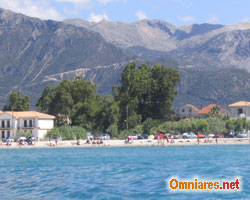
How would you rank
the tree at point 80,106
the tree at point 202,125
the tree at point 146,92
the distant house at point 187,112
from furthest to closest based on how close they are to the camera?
the distant house at point 187,112, the tree at point 146,92, the tree at point 202,125, the tree at point 80,106

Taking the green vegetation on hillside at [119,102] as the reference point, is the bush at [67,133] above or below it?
below

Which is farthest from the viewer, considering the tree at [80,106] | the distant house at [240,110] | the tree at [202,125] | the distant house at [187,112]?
the distant house at [187,112]

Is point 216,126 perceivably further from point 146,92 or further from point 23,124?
point 23,124

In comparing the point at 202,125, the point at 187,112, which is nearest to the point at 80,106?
the point at 202,125

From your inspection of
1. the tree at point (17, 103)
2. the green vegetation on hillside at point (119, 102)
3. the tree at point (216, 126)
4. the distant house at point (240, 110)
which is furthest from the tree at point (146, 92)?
the distant house at point (240, 110)

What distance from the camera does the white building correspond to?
88606 mm

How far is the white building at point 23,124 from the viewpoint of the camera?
88.6 m

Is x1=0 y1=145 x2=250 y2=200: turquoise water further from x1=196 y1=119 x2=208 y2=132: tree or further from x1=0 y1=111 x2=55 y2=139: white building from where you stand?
x1=196 y1=119 x2=208 y2=132: tree

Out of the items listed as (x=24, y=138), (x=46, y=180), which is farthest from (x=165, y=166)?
(x=24, y=138)

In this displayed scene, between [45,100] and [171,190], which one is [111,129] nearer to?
[45,100]

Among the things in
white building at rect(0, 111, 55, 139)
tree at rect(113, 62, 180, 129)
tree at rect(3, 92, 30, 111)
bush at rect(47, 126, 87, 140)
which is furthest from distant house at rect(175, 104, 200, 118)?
white building at rect(0, 111, 55, 139)

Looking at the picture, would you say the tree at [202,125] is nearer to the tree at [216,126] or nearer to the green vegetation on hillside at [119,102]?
the tree at [216,126]

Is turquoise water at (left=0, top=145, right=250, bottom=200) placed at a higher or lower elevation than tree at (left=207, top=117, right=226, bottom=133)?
lower

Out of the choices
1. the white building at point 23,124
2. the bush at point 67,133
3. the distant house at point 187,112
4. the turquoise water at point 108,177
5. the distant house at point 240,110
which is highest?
the distant house at point 187,112
